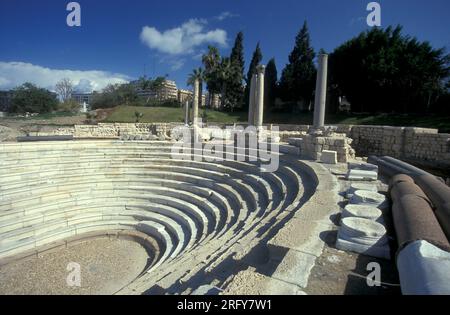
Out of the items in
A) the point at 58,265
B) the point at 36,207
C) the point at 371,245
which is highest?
the point at 371,245

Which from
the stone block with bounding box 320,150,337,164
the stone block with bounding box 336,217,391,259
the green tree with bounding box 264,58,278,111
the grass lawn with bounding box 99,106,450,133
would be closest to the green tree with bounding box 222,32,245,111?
the green tree with bounding box 264,58,278,111

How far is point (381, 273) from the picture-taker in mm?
2562

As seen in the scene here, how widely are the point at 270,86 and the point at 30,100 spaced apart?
42844mm

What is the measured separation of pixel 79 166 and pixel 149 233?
4.50 m

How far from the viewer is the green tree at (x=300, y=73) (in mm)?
35344

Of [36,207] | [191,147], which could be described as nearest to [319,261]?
[36,207]

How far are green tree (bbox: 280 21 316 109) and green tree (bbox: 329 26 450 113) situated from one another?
5.03 m

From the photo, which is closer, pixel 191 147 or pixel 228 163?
pixel 228 163

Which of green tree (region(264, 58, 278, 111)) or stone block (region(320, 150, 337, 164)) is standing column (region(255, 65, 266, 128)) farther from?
green tree (region(264, 58, 278, 111))

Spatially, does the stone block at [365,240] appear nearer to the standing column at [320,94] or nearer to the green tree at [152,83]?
the standing column at [320,94]

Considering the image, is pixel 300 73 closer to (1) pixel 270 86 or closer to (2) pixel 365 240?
(1) pixel 270 86

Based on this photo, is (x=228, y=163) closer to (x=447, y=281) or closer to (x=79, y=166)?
(x=79, y=166)

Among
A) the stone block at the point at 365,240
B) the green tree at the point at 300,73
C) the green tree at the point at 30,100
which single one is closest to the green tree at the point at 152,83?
the green tree at the point at 30,100

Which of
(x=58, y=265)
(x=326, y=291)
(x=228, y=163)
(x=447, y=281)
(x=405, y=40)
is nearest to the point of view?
(x=447, y=281)
